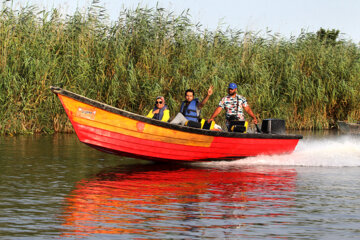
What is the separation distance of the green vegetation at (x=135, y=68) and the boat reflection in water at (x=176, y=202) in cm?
610

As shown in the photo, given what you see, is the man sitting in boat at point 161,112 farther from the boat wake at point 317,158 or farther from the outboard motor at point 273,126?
the outboard motor at point 273,126

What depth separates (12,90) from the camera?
16.8 meters

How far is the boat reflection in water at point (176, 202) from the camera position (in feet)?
22.2

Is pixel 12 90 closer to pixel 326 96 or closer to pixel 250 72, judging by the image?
pixel 250 72

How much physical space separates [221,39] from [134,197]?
12.0m

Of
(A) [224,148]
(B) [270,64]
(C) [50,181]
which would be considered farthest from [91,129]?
(B) [270,64]

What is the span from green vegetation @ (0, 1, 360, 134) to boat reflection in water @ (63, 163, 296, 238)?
6099 mm

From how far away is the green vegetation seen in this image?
17.1 metres

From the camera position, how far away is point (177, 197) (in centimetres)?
873

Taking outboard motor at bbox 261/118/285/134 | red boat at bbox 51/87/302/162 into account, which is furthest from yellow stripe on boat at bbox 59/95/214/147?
outboard motor at bbox 261/118/285/134

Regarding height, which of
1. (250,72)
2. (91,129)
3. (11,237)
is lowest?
(11,237)

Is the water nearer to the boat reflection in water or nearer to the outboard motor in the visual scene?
the boat reflection in water

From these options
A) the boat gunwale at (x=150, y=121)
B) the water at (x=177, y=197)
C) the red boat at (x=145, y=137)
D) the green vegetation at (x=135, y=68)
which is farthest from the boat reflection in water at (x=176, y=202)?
the green vegetation at (x=135, y=68)

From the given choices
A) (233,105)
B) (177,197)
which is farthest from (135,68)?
(177,197)
